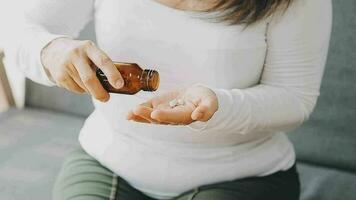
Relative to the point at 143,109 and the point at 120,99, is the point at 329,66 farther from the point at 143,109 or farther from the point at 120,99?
the point at 143,109

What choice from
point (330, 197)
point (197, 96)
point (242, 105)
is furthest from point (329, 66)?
point (197, 96)

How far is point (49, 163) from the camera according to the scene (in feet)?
3.66

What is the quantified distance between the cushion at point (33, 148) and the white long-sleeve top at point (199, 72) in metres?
0.22

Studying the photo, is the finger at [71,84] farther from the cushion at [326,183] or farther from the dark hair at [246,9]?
the cushion at [326,183]

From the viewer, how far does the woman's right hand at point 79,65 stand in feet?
2.24

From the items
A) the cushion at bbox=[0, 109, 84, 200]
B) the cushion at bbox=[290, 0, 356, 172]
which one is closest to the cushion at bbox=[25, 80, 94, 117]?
the cushion at bbox=[0, 109, 84, 200]

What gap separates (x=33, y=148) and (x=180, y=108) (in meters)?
0.61

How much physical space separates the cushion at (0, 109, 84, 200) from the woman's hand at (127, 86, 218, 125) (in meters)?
0.42

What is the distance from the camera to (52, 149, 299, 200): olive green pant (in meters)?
0.83

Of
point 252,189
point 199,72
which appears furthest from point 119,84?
point 252,189

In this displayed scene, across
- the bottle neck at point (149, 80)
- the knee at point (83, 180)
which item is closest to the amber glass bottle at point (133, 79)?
the bottle neck at point (149, 80)

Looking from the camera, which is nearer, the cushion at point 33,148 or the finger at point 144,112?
the finger at point 144,112

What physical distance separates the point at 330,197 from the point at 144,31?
48 cm

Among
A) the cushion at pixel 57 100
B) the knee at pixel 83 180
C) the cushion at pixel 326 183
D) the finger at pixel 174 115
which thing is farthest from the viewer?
the cushion at pixel 57 100
